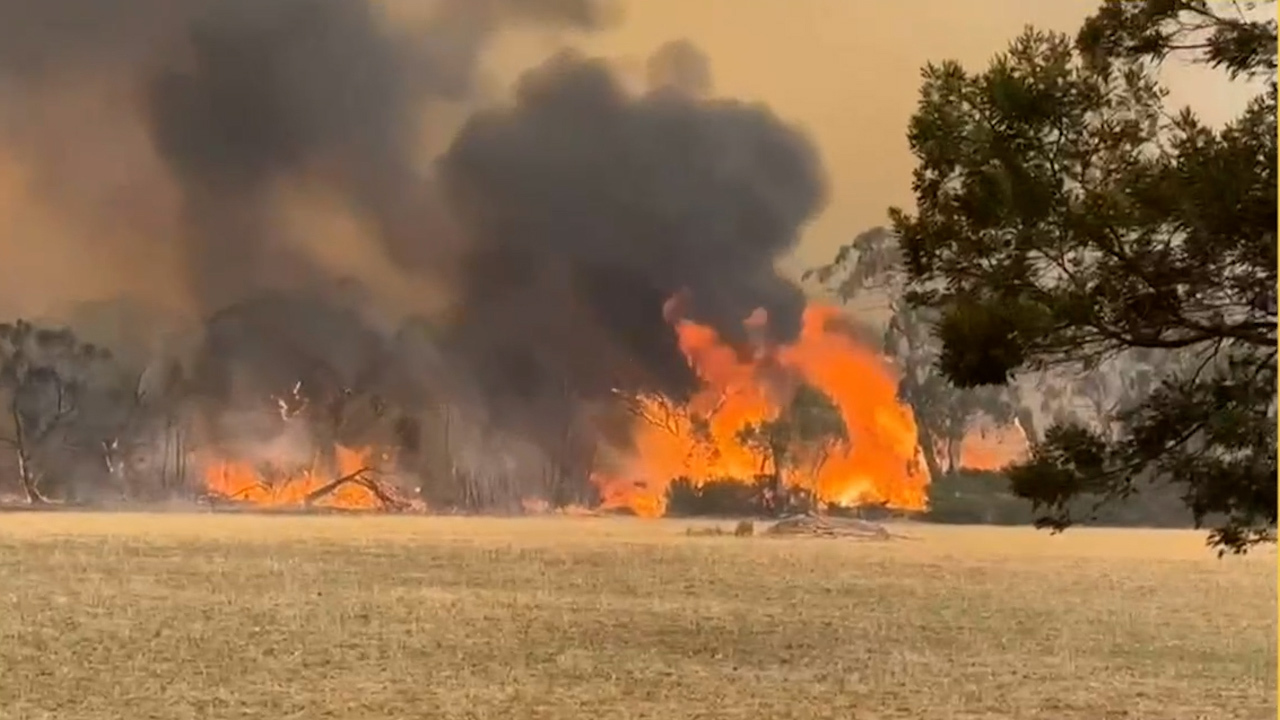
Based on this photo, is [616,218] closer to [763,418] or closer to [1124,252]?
[763,418]

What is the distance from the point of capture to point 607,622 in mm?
1983

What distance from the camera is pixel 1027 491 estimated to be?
6.58 feet

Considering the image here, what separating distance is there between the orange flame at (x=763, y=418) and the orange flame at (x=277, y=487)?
42 cm

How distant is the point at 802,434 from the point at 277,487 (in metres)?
0.84

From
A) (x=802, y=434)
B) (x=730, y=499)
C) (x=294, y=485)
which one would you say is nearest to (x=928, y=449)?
(x=802, y=434)

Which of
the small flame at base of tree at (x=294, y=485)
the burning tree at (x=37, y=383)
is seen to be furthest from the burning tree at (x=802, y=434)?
the burning tree at (x=37, y=383)

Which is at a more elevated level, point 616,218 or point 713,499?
point 616,218

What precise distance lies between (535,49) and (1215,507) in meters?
1.30

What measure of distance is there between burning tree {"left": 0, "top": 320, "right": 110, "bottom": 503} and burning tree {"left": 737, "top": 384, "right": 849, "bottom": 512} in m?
1.04

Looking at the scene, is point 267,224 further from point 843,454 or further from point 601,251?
point 843,454

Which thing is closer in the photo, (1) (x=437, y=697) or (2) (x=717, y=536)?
(1) (x=437, y=697)

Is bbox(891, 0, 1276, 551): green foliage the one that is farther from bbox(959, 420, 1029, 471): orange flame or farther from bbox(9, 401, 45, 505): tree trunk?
bbox(9, 401, 45, 505): tree trunk

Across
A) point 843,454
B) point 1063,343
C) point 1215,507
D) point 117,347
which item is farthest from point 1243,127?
point 117,347

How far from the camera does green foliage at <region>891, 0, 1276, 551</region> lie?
193 cm
